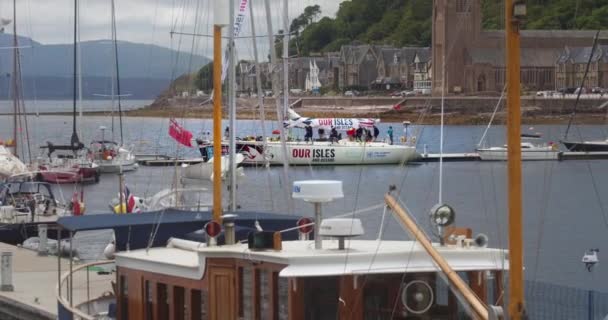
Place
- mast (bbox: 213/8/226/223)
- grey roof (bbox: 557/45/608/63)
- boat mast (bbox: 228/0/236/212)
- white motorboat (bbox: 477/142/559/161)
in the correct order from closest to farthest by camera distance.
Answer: mast (bbox: 213/8/226/223), boat mast (bbox: 228/0/236/212), white motorboat (bbox: 477/142/559/161), grey roof (bbox: 557/45/608/63)

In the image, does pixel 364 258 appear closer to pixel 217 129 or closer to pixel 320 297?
pixel 320 297

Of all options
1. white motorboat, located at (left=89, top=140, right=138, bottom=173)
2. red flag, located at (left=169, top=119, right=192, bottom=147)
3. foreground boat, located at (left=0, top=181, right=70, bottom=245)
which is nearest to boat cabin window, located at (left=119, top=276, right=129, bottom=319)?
red flag, located at (left=169, top=119, right=192, bottom=147)

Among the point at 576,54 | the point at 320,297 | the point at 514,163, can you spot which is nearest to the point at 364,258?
the point at 320,297

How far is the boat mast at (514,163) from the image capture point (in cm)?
1020

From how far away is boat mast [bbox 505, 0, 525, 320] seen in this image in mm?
10195

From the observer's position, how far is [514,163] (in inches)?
409

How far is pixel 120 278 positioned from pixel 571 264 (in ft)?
66.7

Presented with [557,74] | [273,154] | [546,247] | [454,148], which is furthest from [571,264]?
[557,74]

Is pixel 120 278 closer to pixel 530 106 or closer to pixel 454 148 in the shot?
pixel 454 148

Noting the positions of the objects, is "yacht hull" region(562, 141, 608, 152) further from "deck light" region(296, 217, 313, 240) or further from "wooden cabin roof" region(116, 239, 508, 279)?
"wooden cabin roof" region(116, 239, 508, 279)

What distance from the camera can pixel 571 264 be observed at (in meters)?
33.5

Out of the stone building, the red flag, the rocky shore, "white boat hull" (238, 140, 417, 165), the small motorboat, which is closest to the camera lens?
the red flag

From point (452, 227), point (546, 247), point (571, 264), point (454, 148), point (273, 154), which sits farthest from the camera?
point (454, 148)

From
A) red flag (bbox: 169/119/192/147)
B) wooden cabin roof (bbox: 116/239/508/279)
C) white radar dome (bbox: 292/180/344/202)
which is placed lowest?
wooden cabin roof (bbox: 116/239/508/279)
